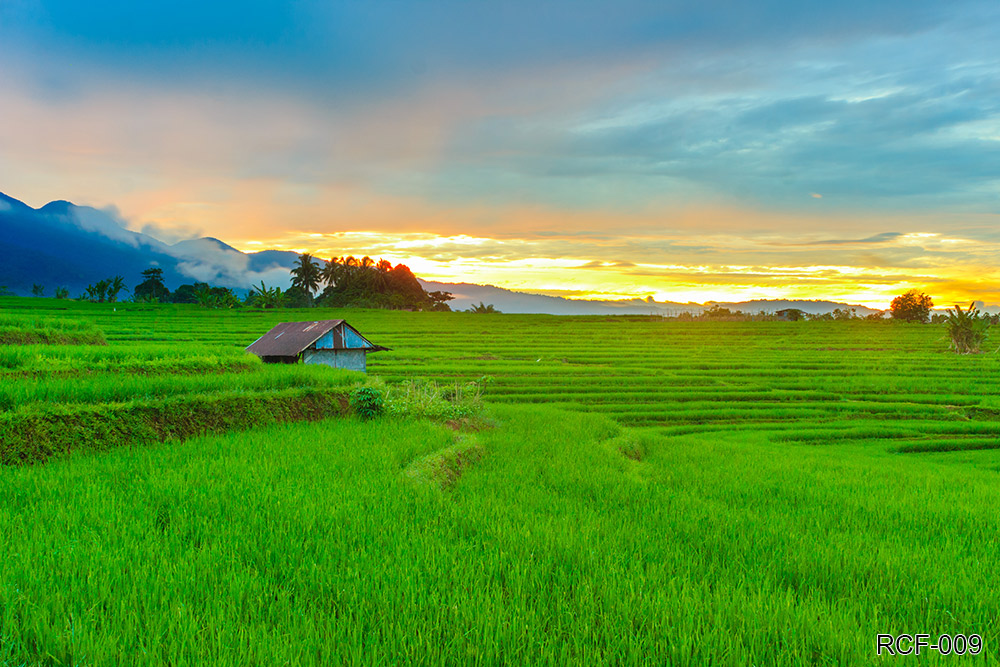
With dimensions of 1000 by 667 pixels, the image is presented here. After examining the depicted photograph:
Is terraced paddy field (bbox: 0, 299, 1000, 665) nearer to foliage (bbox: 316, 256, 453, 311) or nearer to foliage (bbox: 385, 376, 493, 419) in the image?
foliage (bbox: 385, 376, 493, 419)

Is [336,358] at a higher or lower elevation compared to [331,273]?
lower

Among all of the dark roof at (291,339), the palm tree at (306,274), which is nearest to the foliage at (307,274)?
the palm tree at (306,274)

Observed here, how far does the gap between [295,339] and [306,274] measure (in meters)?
62.5

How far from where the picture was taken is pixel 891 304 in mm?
66250

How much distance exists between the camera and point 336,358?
1905 centimetres

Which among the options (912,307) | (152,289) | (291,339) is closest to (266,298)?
(152,289)

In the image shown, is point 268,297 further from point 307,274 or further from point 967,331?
point 967,331

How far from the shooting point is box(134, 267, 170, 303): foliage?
67.2 metres

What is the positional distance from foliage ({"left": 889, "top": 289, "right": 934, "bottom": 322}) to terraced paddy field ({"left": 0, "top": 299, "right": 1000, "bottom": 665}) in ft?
217

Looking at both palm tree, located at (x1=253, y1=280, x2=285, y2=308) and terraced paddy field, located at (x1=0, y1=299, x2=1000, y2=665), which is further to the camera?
palm tree, located at (x1=253, y1=280, x2=285, y2=308)

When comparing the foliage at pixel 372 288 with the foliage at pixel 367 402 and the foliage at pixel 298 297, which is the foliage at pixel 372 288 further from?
the foliage at pixel 367 402

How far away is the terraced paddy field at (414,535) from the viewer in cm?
261

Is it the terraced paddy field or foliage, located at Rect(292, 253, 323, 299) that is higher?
foliage, located at Rect(292, 253, 323, 299)

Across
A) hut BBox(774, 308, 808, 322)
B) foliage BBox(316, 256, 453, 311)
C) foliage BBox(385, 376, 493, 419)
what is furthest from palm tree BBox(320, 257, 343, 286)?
Result: foliage BBox(385, 376, 493, 419)
